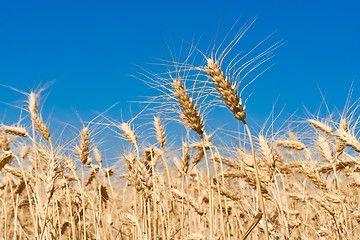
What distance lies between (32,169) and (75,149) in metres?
1.01

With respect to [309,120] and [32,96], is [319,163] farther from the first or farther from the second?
[32,96]

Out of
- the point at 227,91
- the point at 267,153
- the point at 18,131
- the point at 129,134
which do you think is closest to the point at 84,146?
the point at 129,134

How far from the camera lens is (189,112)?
2205mm

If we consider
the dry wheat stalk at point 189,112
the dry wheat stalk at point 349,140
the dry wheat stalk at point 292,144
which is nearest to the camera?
the dry wheat stalk at point 189,112

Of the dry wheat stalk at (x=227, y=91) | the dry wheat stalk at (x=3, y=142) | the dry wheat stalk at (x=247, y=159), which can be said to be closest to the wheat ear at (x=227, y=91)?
the dry wheat stalk at (x=227, y=91)

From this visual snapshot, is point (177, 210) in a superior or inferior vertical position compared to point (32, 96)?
inferior

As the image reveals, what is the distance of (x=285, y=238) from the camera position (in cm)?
252

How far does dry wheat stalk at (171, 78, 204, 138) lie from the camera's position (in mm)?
2199

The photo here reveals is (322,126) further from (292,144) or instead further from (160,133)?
(160,133)

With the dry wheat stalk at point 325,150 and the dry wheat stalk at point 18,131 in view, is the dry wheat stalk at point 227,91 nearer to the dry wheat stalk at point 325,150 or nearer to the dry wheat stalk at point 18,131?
the dry wheat stalk at point 325,150

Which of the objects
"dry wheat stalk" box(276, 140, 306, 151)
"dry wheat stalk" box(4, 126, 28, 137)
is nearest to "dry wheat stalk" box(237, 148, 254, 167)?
"dry wheat stalk" box(276, 140, 306, 151)

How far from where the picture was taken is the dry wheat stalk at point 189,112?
2199 millimetres

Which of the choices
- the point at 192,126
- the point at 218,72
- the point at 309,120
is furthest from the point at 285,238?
the point at 309,120

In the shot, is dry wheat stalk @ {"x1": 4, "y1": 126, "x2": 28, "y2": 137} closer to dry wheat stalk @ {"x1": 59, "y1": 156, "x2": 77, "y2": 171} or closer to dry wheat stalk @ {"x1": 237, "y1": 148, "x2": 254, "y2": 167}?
dry wheat stalk @ {"x1": 59, "y1": 156, "x2": 77, "y2": 171}
